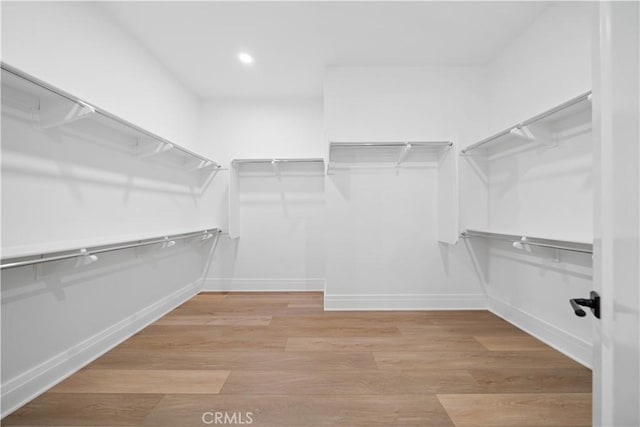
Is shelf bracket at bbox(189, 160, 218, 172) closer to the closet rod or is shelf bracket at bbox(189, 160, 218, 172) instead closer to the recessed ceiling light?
the recessed ceiling light

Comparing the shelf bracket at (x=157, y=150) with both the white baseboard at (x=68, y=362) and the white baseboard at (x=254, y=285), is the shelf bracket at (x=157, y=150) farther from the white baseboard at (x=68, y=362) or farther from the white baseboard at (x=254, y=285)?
the white baseboard at (x=254, y=285)

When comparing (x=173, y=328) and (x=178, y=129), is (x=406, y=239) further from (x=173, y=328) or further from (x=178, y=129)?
(x=178, y=129)

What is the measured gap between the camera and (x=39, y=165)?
1.57 m

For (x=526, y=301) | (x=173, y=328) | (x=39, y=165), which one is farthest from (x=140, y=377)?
(x=526, y=301)

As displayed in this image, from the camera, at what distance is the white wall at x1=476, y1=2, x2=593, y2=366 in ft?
6.04

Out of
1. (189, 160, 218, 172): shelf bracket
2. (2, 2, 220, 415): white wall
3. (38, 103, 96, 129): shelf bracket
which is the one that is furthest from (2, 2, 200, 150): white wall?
(189, 160, 218, 172): shelf bracket

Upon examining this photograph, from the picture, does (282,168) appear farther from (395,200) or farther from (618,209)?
(618,209)

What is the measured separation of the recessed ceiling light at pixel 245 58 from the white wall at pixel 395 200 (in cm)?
74

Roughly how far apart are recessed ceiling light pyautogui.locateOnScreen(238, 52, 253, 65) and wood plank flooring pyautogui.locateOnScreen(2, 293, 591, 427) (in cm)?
239

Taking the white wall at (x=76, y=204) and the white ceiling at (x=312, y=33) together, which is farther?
the white ceiling at (x=312, y=33)

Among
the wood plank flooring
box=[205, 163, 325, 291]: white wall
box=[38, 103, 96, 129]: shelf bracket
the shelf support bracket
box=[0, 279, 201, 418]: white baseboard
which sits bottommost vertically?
the wood plank flooring

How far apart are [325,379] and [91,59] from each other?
2.55 m

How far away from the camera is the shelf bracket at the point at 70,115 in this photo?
1.51 metres

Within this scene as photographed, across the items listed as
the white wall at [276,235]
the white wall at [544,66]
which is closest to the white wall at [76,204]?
the white wall at [276,235]
